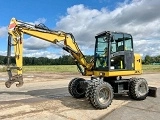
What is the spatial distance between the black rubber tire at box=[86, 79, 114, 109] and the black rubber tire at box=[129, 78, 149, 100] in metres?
1.72

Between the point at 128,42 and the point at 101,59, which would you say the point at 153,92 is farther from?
the point at 101,59

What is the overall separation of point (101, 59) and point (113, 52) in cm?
66

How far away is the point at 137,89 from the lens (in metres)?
11.1

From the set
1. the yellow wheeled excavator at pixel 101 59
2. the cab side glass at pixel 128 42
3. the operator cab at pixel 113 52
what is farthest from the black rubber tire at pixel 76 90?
the cab side glass at pixel 128 42

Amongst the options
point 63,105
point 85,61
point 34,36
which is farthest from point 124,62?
point 34,36

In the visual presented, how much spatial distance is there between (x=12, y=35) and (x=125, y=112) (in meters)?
5.29

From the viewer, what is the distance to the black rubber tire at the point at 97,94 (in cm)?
921

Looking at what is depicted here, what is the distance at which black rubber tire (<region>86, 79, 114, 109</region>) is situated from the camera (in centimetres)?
921

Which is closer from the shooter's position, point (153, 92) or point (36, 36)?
point (36, 36)

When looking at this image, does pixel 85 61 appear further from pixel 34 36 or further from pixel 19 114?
pixel 19 114

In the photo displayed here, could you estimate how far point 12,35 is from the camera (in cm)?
1038

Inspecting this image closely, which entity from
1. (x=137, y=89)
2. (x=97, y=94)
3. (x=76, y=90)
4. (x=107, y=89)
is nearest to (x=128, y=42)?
(x=137, y=89)

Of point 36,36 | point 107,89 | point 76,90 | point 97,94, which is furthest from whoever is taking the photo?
point 76,90

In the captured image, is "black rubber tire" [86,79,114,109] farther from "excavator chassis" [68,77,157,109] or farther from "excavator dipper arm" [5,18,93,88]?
"excavator dipper arm" [5,18,93,88]
